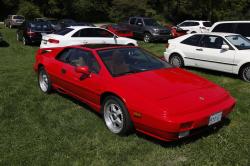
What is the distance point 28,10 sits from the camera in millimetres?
45562

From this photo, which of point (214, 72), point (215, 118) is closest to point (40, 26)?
point (214, 72)

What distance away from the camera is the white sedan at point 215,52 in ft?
30.0

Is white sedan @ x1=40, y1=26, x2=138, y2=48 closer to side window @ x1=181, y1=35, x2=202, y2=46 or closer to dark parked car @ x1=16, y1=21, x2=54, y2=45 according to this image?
dark parked car @ x1=16, y1=21, x2=54, y2=45

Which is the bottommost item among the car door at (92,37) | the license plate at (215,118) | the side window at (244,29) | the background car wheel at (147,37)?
the background car wheel at (147,37)

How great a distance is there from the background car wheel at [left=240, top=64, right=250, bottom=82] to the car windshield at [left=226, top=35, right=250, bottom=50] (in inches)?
24.8

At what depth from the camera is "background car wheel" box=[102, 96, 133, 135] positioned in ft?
16.4

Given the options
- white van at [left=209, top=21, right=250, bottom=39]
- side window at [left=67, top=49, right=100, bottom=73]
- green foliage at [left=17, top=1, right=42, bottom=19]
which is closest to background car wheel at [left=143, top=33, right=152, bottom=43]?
white van at [left=209, top=21, right=250, bottom=39]

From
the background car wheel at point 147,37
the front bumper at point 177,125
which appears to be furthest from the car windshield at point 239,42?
the background car wheel at point 147,37

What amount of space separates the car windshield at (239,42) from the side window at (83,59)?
5.00 metres

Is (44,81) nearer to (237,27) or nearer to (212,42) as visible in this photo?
(212,42)

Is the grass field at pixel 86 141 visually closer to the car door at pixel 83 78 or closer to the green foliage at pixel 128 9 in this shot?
the car door at pixel 83 78

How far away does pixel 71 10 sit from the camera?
170 ft

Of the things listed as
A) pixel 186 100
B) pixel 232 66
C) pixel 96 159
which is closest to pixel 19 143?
pixel 96 159

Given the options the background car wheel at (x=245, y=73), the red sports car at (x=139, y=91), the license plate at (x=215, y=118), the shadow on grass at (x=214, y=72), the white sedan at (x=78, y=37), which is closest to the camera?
the red sports car at (x=139, y=91)
